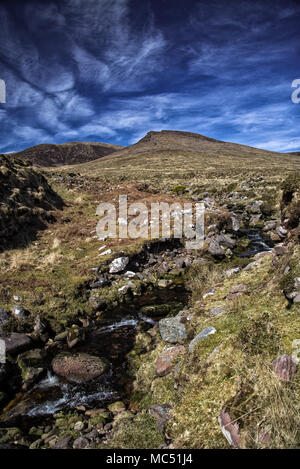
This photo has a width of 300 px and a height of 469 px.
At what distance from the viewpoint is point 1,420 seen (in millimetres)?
6496

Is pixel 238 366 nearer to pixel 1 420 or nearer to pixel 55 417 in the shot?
pixel 55 417

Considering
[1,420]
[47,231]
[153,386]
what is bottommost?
[1,420]

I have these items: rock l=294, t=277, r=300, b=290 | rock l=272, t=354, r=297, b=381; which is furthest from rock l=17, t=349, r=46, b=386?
rock l=294, t=277, r=300, b=290

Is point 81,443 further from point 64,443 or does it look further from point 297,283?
point 297,283

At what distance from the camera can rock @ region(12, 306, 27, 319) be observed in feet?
33.1

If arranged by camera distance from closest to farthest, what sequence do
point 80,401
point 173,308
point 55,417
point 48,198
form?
point 55,417, point 80,401, point 173,308, point 48,198

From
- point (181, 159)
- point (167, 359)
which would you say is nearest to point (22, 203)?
point (167, 359)

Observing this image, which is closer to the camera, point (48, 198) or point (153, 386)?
point (153, 386)

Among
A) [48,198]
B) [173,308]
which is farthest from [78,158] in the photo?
[173,308]

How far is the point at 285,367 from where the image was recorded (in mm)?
4012

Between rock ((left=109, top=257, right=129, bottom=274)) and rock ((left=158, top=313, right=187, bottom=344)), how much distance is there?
20.3 ft

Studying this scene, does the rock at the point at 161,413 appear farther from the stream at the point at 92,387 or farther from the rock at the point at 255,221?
the rock at the point at 255,221

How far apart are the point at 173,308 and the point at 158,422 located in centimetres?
679

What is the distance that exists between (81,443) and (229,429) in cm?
335
